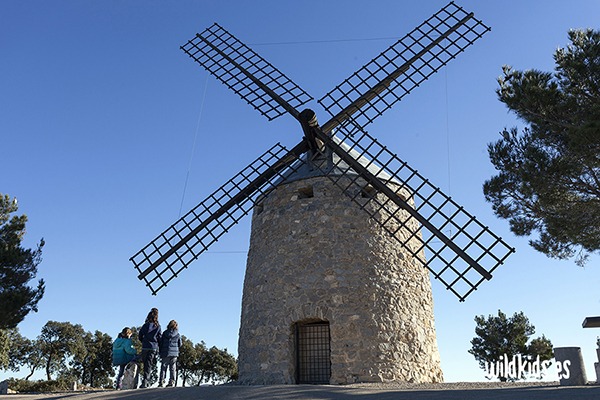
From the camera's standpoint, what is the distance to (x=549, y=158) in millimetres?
9156

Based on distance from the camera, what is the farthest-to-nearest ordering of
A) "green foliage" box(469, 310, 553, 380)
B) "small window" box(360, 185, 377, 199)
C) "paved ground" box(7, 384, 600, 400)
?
1. "green foliage" box(469, 310, 553, 380)
2. "small window" box(360, 185, 377, 199)
3. "paved ground" box(7, 384, 600, 400)

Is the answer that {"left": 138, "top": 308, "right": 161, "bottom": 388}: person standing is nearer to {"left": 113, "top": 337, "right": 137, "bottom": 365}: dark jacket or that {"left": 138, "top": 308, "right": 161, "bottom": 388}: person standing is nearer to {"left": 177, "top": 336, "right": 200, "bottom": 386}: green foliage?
{"left": 113, "top": 337, "right": 137, "bottom": 365}: dark jacket

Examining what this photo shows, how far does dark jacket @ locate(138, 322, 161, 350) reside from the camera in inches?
339

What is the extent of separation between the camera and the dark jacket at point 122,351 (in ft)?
27.9

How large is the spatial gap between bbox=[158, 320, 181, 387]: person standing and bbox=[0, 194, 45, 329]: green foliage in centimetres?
633

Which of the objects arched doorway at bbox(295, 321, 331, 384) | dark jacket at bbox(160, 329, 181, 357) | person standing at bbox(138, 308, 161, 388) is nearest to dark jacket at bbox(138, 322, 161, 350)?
person standing at bbox(138, 308, 161, 388)

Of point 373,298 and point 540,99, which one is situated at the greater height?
point 540,99

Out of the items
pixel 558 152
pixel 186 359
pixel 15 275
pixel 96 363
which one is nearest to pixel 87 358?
pixel 96 363

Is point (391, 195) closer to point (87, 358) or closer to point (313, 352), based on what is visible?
point (313, 352)

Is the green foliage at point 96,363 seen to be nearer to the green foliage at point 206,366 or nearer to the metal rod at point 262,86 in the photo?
the green foliage at point 206,366

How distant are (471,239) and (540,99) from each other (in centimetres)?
256

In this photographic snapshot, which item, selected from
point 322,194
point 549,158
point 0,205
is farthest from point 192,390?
point 0,205

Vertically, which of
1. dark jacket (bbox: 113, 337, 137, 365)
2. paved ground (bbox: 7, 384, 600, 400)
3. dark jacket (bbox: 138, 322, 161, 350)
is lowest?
paved ground (bbox: 7, 384, 600, 400)

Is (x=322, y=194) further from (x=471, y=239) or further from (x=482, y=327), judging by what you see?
(x=482, y=327)
